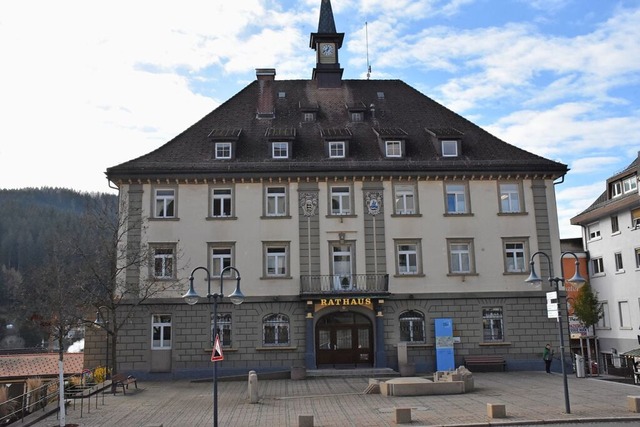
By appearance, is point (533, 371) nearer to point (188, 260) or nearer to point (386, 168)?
point (386, 168)

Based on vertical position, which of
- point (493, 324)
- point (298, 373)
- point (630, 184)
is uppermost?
point (630, 184)

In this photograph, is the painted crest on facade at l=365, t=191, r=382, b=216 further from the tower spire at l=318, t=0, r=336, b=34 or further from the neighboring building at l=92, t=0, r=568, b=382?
the tower spire at l=318, t=0, r=336, b=34

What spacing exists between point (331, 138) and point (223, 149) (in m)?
5.66

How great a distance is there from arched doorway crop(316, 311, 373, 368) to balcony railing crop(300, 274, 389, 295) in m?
1.54

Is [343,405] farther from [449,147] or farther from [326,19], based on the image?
[326,19]

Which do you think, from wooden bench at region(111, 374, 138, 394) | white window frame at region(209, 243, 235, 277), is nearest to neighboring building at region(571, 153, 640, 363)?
white window frame at region(209, 243, 235, 277)

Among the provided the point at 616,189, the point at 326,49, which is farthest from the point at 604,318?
the point at 326,49

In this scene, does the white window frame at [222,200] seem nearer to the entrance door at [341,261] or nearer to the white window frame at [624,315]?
the entrance door at [341,261]

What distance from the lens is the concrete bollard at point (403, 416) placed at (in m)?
17.5

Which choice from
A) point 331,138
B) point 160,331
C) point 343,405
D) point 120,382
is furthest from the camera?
point 331,138

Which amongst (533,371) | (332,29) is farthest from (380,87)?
(533,371)

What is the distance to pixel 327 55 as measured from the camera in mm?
38844

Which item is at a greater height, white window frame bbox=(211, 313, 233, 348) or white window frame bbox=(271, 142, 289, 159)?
white window frame bbox=(271, 142, 289, 159)

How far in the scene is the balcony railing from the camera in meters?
31.2
